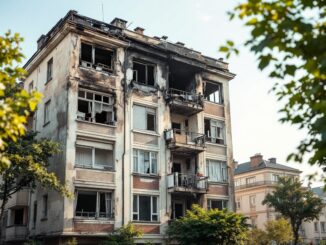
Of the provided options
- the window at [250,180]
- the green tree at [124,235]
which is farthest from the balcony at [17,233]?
the window at [250,180]

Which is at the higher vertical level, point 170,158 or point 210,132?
point 210,132

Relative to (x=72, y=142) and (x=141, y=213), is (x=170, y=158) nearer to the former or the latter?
(x=141, y=213)

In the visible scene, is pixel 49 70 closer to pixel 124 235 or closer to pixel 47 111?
pixel 47 111

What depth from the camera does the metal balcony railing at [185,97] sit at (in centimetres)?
3164

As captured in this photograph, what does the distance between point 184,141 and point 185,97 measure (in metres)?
3.42

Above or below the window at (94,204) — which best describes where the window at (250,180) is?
above

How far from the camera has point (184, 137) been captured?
3153 centimetres

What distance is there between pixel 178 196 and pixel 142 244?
5.07 meters

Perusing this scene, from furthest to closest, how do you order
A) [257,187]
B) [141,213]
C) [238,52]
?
[257,187] < [141,213] < [238,52]

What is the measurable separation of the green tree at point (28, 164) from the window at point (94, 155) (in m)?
1.62

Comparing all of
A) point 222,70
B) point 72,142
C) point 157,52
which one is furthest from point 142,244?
point 222,70

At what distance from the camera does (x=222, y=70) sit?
119 ft

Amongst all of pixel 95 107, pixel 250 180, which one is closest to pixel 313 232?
pixel 250 180

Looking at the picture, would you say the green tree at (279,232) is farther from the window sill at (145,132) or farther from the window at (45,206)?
the window at (45,206)
